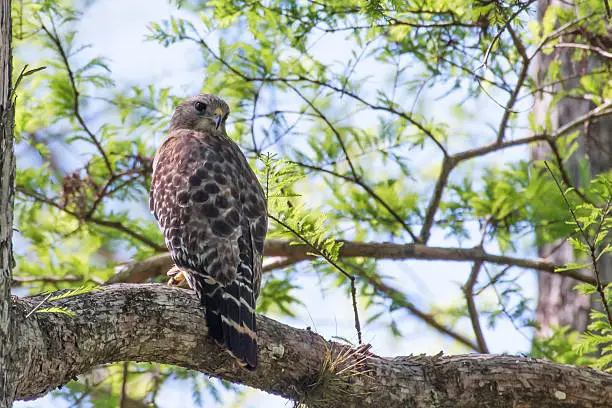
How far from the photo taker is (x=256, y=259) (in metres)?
4.20

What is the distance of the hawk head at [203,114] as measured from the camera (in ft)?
17.4

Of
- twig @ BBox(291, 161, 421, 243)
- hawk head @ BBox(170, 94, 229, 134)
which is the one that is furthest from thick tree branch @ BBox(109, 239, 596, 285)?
hawk head @ BBox(170, 94, 229, 134)

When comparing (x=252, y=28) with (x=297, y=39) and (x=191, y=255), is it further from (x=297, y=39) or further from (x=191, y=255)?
(x=191, y=255)

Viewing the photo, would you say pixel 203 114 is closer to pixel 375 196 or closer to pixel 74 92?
pixel 74 92

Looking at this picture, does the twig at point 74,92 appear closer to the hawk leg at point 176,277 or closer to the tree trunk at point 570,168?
the hawk leg at point 176,277

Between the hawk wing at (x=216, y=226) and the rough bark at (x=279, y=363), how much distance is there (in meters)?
0.13

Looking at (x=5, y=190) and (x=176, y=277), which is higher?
(x=176, y=277)

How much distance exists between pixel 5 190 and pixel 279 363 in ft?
4.64

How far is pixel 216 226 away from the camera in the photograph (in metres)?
4.14

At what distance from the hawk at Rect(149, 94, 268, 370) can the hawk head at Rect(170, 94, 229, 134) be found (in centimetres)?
35

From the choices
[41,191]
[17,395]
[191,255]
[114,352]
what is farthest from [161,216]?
[41,191]

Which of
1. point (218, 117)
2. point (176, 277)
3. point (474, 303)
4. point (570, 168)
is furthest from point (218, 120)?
point (570, 168)

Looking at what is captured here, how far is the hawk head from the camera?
17.4ft

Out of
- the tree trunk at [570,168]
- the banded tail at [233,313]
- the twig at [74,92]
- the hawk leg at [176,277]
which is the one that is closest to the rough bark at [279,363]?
the banded tail at [233,313]
